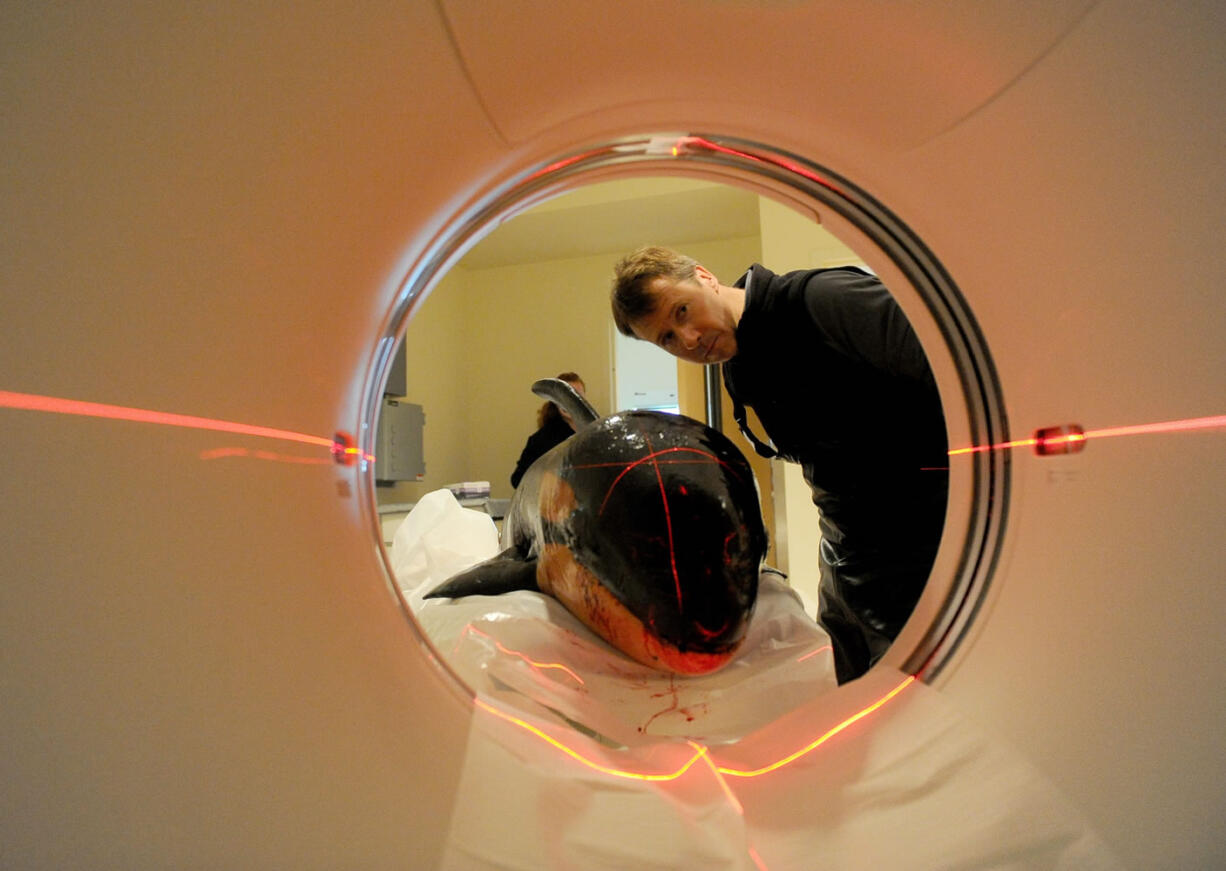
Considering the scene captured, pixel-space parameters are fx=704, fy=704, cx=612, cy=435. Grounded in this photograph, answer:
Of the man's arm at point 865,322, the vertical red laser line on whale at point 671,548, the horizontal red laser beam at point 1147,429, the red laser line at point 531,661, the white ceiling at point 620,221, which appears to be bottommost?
the red laser line at point 531,661

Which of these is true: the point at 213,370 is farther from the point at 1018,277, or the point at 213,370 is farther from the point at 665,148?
the point at 1018,277

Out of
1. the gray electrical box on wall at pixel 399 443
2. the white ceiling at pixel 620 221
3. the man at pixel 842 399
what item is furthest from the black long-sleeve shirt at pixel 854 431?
the gray electrical box on wall at pixel 399 443

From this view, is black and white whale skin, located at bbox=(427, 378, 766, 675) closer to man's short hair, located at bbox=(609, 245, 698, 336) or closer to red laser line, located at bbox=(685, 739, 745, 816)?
red laser line, located at bbox=(685, 739, 745, 816)

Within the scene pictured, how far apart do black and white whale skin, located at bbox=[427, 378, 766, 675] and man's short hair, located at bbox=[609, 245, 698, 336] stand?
1.78ft

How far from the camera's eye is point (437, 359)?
5832 millimetres

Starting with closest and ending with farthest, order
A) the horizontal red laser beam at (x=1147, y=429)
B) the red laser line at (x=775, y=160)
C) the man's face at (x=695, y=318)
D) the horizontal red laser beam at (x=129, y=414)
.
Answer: the horizontal red laser beam at (x=129, y=414) → the horizontal red laser beam at (x=1147, y=429) → the red laser line at (x=775, y=160) → the man's face at (x=695, y=318)

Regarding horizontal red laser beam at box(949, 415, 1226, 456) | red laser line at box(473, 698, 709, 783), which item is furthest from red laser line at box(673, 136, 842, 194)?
red laser line at box(473, 698, 709, 783)

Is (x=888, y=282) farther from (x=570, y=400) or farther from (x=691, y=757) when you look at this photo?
(x=570, y=400)

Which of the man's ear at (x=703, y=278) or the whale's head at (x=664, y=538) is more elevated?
the man's ear at (x=703, y=278)

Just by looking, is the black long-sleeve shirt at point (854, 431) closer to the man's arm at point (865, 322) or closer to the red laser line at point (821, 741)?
the man's arm at point (865, 322)

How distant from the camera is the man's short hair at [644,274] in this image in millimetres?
1869

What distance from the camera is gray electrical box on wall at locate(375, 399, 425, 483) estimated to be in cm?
450

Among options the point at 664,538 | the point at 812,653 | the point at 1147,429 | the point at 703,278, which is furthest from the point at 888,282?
the point at 703,278

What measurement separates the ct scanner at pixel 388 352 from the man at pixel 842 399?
0.65 metres
